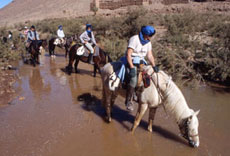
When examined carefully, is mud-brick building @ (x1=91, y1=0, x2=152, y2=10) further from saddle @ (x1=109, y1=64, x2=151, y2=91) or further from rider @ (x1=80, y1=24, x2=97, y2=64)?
saddle @ (x1=109, y1=64, x2=151, y2=91)

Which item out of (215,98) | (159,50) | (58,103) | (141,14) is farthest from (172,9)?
(58,103)

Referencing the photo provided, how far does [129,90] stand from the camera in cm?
407

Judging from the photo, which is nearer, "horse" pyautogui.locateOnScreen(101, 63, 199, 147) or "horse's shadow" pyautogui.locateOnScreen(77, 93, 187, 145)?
"horse" pyautogui.locateOnScreen(101, 63, 199, 147)

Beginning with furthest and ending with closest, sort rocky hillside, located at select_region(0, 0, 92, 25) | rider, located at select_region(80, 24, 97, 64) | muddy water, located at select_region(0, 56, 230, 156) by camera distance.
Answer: rocky hillside, located at select_region(0, 0, 92, 25) < rider, located at select_region(80, 24, 97, 64) < muddy water, located at select_region(0, 56, 230, 156)

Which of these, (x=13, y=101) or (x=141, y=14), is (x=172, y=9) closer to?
(x=141, y=14)

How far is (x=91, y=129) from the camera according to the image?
4.70m

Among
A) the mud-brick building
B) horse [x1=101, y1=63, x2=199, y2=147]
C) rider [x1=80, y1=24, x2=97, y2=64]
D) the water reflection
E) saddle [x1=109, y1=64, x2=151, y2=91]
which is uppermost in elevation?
the mud-brick building

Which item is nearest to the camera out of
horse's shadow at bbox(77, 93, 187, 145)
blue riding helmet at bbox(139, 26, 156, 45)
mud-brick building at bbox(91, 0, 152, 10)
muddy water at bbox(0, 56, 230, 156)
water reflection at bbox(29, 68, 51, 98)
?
blue riding helmet at bbox(139, 26, 156, 45)

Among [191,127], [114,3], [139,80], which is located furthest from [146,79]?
[114,3]

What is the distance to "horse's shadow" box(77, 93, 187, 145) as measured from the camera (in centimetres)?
442

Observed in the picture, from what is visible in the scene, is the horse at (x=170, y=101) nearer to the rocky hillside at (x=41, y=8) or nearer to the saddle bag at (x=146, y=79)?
the saddle bag at (x=146, y=79)

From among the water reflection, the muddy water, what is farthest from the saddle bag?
the water reflection

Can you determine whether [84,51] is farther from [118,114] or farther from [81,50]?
[118,114]

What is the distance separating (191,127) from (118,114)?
7.98 ft
